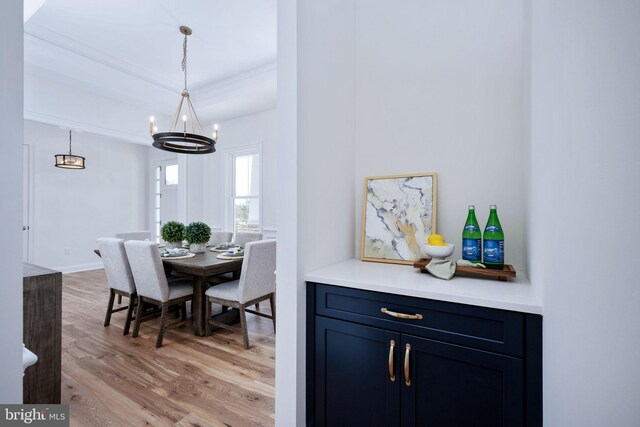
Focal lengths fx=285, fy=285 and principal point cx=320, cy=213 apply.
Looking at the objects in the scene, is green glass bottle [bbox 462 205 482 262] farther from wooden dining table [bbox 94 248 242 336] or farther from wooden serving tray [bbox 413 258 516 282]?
wooden dining table [bbox 94 248 242 336]

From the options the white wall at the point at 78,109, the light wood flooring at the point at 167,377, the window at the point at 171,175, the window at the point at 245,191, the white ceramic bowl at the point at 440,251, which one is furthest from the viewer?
the window at the point at 171,175

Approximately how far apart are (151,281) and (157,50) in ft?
9.45

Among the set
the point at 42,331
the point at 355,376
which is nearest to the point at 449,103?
the point at 355,376

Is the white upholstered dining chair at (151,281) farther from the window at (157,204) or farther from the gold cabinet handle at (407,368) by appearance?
the window at (157,204)

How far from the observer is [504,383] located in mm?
960

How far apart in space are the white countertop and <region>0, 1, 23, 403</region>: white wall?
3.07ft

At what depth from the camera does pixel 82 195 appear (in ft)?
18.7

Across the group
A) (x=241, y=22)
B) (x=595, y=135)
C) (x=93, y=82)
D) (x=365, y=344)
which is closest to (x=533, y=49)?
→ (x=595, y=135)

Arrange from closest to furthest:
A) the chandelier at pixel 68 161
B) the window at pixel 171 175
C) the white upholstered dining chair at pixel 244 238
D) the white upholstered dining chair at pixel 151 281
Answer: the white upholstered dining chair at pixel 151 281
the white upholstered dining chair at pixel 244 238
the chandelier at pixel 68 161
the window at pixel 171 175

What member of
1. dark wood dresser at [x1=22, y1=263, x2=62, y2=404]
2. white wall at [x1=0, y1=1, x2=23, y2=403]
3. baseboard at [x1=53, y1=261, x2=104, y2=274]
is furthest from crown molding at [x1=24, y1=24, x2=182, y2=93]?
baseboard at [x1=53, y1=261, x2=104, y2=274]

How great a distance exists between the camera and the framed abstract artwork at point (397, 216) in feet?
5.24

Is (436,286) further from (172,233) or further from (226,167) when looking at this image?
(226,167)

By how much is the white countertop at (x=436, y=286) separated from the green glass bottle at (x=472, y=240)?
17cm

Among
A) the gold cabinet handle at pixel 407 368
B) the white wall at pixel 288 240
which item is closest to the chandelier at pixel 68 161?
the white wall at pixel 288 240
